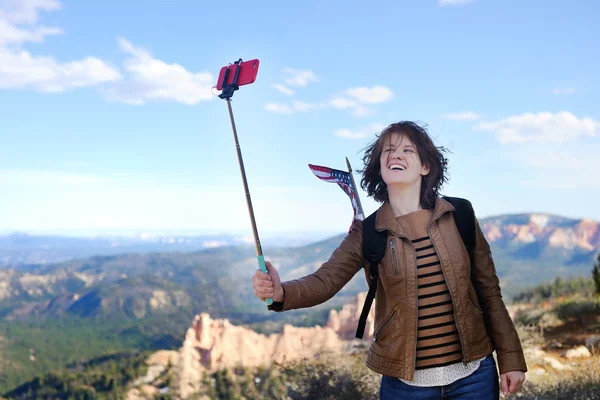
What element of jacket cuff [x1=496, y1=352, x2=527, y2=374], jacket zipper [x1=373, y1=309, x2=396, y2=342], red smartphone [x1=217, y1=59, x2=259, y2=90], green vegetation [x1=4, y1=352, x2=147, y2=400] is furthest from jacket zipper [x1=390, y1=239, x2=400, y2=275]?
green vegetation [x1=4, y1=352, x2=147, y2=400]

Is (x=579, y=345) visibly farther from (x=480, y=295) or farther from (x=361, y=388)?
(x=480, y=295)

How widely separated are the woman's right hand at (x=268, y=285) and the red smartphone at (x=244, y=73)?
0.83 meters

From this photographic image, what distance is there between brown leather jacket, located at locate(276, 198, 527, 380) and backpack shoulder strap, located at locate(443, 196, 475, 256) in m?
0.03

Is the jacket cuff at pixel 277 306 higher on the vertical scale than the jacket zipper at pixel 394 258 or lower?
lower

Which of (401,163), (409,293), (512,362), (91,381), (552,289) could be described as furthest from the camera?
(91,381)

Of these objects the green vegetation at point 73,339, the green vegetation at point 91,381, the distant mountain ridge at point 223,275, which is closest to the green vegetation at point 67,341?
the green vegetation at point 73,339

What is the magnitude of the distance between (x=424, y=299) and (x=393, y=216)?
40 cm

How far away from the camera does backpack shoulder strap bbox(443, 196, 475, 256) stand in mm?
2645

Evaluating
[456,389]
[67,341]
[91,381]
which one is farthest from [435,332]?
[67,341]

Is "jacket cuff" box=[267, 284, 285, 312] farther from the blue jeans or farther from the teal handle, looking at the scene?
the blue jeans

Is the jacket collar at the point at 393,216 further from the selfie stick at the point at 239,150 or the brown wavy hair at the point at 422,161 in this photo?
the selfie stick at the point at 239,150

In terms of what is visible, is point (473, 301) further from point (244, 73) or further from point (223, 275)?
point (223, 275)

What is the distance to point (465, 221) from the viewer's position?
8.73ft

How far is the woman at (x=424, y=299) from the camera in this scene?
2.50 meters
